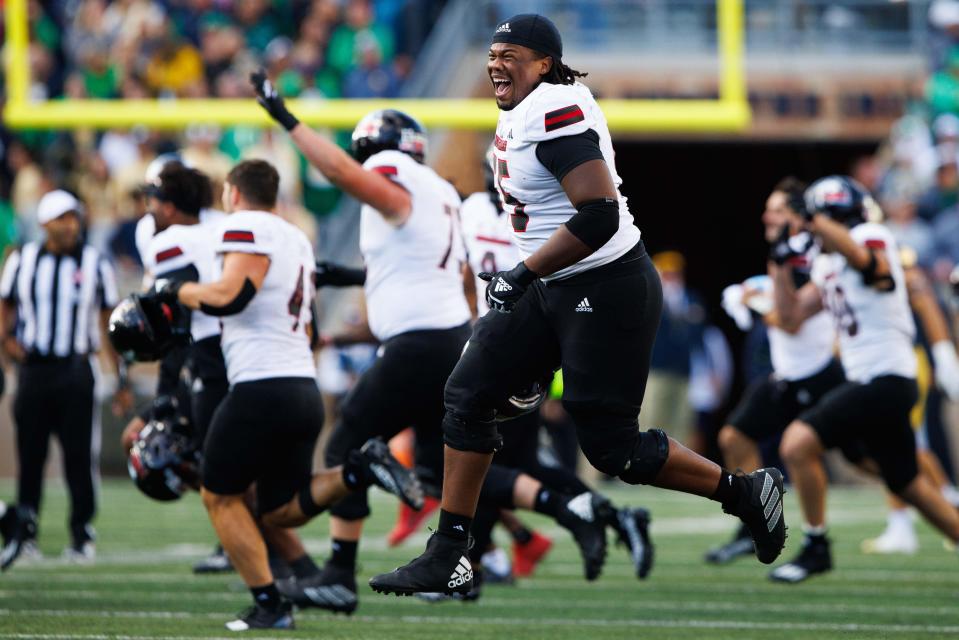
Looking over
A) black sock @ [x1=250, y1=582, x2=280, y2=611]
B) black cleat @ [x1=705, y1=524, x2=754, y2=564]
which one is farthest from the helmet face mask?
black cleat @ [x1=705, y1=524, x2=754, y2=564]

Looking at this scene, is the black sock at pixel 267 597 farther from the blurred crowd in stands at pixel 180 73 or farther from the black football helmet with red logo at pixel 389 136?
the blurred crowd in stands at pixel 180 73

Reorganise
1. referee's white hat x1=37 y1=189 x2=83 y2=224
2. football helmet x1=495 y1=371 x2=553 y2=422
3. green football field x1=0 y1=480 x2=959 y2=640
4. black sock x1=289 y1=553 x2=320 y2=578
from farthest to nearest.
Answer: referee's white hat x1=37 y1=189 x2=83 y2=224 → black sock x1=289 y1=553 x2=320 y2=578 → green football field x1=0 y1=480 x2=959 y2=640 → football helmet x1=495 y1=371 x2=553 y2=422

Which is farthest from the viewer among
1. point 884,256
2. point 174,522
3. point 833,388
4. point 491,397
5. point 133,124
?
point 133,124

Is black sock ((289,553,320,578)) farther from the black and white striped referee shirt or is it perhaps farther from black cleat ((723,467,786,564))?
the black and white striped referee shirt

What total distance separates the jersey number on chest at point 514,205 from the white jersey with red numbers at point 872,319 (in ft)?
9.92

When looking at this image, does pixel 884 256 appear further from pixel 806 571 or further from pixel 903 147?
pixel 903 147

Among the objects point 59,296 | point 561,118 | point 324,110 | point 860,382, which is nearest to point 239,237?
point 561,118

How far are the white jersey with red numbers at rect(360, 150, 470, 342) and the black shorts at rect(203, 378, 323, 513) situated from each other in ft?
2.10

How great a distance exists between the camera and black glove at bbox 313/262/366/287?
706cm

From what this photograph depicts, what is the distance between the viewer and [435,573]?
5.20 meters

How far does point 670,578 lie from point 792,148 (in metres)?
9.80

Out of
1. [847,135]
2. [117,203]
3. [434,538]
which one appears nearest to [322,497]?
[434,538]

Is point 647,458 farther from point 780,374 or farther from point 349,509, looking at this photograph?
point 780,374

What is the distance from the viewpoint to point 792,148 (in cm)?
1711
